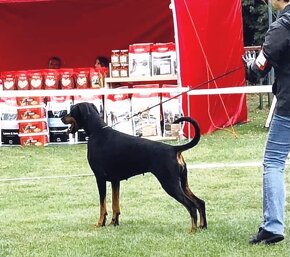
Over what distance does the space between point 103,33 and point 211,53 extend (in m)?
2.88

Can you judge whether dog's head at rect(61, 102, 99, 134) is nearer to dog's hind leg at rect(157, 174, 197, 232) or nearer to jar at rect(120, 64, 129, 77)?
dog's hind leg at rect(157, 174, 197, 232)

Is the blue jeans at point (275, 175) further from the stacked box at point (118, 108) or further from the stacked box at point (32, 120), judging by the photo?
the stacked box at point (32, 120)

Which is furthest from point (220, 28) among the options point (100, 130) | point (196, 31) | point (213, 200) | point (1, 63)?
point (100, 130)

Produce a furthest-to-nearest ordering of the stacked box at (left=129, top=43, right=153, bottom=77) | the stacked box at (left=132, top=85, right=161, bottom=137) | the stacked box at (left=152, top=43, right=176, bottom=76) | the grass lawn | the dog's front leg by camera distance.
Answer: the stacked box at (left=129, top=43, right=153, bottom=77), the stacked box at (left=152, top=43, right=176, bottom=76), the stacked box at (left=132, top=85, right=161, bottom=137), the dog's front leg, the grass lawn

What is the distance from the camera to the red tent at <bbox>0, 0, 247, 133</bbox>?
1270 cm

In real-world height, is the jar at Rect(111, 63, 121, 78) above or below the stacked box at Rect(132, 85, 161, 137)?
above

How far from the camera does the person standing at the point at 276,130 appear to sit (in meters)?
4.79

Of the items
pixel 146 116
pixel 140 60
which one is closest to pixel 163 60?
pixel 140 60

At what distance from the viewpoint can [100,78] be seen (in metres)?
11.9

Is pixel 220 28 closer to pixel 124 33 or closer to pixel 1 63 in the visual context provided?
pixel 124 33

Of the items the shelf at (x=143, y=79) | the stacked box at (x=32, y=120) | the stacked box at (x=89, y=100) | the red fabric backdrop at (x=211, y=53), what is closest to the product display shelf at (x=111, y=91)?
the shelf at (x=143, y=79)

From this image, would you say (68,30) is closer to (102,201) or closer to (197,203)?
(102,201)

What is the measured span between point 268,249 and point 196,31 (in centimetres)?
689

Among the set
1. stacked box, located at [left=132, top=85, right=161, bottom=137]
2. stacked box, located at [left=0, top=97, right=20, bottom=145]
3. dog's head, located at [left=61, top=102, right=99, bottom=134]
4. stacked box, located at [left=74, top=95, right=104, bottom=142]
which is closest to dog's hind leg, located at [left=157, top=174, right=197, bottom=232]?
dog's head, located at [left=61, top=102, right=99, bottom=134]
